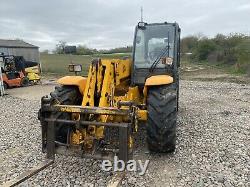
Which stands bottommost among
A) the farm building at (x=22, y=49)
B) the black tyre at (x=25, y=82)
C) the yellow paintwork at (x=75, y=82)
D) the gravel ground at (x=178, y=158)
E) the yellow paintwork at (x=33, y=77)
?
the gravel ground at (x=178, y=158)

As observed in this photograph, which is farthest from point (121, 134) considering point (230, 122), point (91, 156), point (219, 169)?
point (230, 122)

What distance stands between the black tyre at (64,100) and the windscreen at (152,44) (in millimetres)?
1631

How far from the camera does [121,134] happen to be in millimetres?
4316

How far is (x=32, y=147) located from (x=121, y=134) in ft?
8.69

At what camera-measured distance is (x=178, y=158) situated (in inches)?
211

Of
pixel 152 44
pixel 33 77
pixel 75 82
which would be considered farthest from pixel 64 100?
pixel 33 77

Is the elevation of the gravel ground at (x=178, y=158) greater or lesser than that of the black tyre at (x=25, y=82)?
lesser

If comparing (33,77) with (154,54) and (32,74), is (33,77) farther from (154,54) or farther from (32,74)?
(154,54)

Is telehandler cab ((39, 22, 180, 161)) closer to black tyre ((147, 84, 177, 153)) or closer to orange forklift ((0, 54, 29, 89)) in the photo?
black tyre ((147, 84, 177, 153))

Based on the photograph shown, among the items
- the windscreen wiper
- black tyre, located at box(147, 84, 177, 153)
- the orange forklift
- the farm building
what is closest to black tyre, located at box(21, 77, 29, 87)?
the orange forklift

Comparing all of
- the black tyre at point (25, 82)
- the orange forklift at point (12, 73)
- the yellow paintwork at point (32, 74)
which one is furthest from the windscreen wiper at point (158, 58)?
the yellow paintwork at point (32, 74)

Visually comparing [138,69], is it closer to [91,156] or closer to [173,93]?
[173,93]

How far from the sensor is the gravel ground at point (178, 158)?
180 inches

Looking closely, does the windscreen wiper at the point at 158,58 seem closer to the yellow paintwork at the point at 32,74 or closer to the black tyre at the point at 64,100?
the black tyre at the point at 64,100
